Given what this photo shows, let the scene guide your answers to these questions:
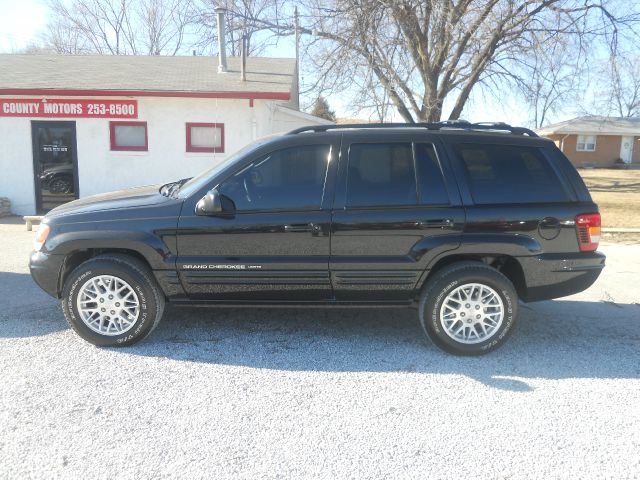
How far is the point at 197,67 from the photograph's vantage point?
15.2 metres

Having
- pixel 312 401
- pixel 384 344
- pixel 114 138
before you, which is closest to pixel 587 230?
pixel 384 344

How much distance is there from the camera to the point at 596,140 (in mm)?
39625

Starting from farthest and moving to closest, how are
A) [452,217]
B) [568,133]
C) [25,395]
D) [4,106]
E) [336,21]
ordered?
1. [568,133]
2. [336,21]
3. [4,106]
4. [452,217]
5. [25,395]

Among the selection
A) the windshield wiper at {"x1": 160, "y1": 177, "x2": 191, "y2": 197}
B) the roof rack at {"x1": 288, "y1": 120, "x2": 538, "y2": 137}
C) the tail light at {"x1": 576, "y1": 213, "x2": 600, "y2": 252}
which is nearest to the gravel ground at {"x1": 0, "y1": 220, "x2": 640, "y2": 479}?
the tail light at {"x1": 576, "y1": 213, "x2": 600, "y2": 252}

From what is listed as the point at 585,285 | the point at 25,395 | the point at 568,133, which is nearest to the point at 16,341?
the point at 25,395

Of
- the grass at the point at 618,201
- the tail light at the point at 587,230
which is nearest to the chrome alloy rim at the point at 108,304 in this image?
the tail light at the point at 587,230

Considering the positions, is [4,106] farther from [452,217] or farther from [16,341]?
[452,217]

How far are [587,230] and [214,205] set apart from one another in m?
3.07

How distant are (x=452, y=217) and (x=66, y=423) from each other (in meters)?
3.11

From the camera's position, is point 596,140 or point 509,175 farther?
point 596,140

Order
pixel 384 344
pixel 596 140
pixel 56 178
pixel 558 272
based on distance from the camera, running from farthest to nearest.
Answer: pixel 596 140 < pixel 56 178 < pixel 384 344 < pixel 558 272

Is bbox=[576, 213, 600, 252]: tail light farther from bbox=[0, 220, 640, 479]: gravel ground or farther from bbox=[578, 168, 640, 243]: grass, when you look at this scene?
bbox=[578, 168, 640, 243]: grass

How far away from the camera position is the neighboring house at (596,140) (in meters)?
39.0

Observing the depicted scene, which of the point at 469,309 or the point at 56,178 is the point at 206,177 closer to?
the point at 469,309
